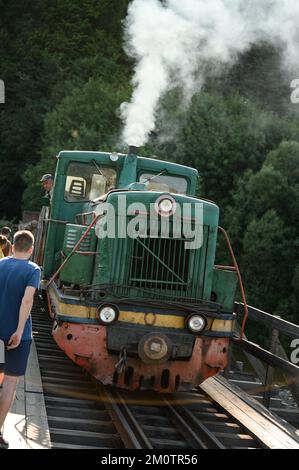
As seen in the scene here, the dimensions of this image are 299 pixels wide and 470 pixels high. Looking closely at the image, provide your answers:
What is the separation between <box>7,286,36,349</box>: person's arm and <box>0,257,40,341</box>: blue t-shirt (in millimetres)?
62

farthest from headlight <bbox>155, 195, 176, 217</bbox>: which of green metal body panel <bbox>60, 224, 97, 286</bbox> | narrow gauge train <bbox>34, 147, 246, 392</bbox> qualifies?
green metal body panel <bbox>60, 224, 97, 286</bbox>

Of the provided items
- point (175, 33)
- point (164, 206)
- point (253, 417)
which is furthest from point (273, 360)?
A: point (175, 33)

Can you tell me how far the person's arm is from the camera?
508 cm

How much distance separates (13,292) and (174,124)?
71.8 feet

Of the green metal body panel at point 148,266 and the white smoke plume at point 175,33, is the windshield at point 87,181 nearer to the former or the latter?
the green metal body panel at point 148,266

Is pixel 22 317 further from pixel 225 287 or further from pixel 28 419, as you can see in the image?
pixel 225 287

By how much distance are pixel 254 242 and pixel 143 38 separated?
10.00 meters

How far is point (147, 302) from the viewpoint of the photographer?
7270 mm

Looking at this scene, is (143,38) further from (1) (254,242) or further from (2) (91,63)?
(2) (91,63)

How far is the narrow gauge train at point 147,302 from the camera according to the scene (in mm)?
7145

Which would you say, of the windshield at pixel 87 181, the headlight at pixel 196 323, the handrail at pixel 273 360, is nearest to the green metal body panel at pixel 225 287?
the headlight at pixel 196 323

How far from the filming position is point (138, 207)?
24.6 ft

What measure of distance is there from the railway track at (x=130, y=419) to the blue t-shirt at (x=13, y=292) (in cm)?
124

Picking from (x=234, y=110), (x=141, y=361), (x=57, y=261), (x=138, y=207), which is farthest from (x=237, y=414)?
(x=234, y=110)
